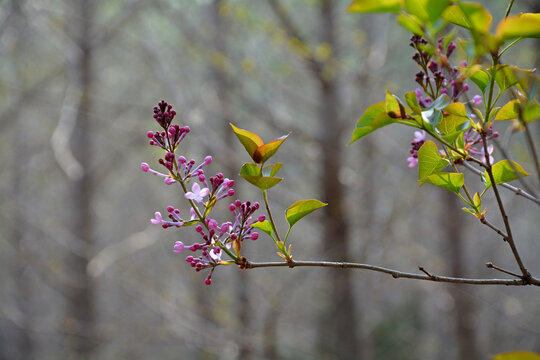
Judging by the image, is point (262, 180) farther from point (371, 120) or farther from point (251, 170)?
point (371, 120)

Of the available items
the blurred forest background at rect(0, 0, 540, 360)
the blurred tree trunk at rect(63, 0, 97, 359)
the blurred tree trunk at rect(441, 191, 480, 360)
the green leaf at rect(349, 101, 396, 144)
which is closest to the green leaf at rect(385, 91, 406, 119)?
the green leaf at rect(349, 101, 396, 144)

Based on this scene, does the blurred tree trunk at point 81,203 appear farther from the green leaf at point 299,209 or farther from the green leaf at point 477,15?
the green leaf at point 477,15

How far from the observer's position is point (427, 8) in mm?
492

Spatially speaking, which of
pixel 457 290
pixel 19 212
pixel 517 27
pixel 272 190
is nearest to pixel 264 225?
pixel 517 27

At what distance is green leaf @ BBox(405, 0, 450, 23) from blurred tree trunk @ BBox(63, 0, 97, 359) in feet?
15.4

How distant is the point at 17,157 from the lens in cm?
700

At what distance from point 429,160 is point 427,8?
24 centimetres

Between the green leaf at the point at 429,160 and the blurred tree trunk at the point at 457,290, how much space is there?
3.15 m

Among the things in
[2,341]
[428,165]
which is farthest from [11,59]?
[428,165]

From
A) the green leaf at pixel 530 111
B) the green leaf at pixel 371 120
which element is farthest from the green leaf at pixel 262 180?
the green leaf at pixel 530 111

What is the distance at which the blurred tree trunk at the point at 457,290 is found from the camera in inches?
144

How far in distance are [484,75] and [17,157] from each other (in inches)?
297

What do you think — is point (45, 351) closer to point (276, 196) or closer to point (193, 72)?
point (193, 72)

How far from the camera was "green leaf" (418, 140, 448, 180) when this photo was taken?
0.66 metres
